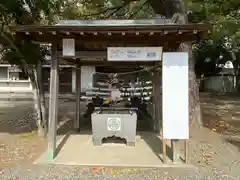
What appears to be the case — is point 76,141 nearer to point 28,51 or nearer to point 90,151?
point 90,151

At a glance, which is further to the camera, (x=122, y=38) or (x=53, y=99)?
(x=53, y=99)

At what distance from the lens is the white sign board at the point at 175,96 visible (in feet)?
21.2

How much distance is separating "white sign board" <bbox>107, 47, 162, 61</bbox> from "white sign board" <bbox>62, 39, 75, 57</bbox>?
693mm

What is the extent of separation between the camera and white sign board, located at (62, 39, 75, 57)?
6547 millimetres

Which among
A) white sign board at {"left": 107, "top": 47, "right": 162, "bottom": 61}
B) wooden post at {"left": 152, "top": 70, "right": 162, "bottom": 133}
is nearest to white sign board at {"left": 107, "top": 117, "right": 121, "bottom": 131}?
white sign board at {"left": 107, "top": 47, "right": 162, "bottom": 61}

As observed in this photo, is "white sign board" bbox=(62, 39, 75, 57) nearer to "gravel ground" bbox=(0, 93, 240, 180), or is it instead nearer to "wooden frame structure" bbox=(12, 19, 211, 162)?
"wooden frame structure" bbox=(12, 19, 211, 162)

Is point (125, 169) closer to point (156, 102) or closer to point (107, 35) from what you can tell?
point (107, 35)

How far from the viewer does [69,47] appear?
6.56m

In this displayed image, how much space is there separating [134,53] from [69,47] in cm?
126

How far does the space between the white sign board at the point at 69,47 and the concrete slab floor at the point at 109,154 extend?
2095 millimetres

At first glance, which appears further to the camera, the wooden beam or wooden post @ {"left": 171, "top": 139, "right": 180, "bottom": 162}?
wooden post @ {"left": 171, "top": 139, "right": 180, "bottom": 162}

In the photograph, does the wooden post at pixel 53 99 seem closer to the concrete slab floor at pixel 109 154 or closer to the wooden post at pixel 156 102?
the concrete slab floor at pixel 109 154

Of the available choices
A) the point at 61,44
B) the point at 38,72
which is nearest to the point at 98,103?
the point at 38,72

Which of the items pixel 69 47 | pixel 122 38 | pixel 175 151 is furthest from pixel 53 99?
pixel 175 151
